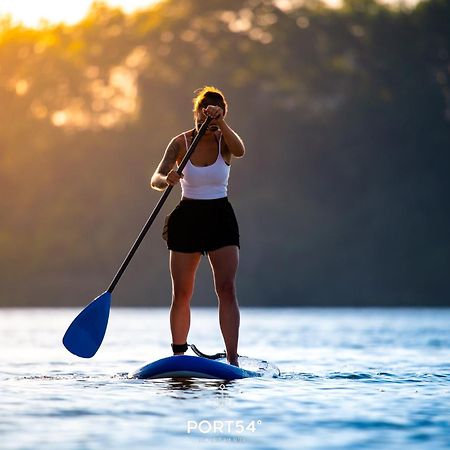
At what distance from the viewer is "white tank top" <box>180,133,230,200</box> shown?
7332 millimetres

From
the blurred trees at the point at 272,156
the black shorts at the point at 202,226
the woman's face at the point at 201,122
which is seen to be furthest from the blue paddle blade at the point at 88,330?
the blurred trees at the point at 272,156

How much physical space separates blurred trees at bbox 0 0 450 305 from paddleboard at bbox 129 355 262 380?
29.4m

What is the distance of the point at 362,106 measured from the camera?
39688 millimetres

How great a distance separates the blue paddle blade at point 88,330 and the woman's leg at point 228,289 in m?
0.73

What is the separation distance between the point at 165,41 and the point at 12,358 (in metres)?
32.2

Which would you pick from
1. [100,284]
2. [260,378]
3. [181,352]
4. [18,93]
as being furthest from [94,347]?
[18,93]

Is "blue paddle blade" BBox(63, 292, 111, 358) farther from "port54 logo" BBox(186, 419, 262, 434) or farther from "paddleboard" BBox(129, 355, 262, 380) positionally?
"port54 logo" BBox(186, 419, 262, 434)

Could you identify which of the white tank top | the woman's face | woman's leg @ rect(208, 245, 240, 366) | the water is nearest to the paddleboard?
the water

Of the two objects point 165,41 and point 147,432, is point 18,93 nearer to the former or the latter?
point 165,41

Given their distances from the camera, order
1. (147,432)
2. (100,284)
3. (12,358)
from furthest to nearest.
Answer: (100,284) < (12,358) < (147,432)

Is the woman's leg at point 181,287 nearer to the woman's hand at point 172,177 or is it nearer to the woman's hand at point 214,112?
the woman's hand at point 172,177

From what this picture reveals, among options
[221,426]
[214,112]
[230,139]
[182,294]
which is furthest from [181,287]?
[221,426]

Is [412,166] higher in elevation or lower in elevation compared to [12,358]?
higher

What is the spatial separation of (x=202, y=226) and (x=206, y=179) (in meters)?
0.26
